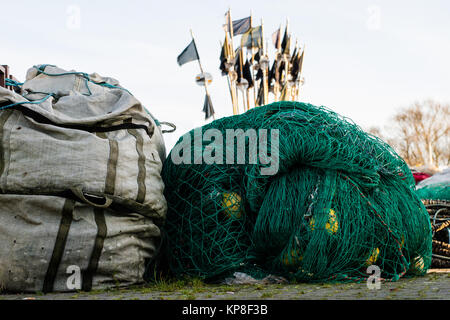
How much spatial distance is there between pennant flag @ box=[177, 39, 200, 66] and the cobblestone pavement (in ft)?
44.0

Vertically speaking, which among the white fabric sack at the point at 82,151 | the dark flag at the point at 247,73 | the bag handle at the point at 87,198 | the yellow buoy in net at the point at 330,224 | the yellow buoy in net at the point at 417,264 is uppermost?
the dark flag at the point at 247,73

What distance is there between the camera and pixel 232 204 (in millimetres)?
3400

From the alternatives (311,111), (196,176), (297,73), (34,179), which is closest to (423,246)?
(311,111)

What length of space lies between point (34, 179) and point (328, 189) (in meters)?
1.89

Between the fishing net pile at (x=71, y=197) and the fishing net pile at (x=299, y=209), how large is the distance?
33cm

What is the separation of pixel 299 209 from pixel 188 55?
13501mm

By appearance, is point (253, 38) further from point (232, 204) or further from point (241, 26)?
point (232, 204)

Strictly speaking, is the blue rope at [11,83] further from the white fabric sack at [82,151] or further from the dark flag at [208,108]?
the dark flag at [208,108]

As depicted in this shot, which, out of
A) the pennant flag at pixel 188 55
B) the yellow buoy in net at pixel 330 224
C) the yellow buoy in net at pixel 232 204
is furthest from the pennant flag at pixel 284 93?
the yellow buoy in net at pixel 330 224

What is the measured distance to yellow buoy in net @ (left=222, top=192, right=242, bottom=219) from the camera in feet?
11.1

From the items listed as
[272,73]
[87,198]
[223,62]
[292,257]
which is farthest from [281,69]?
[87,198]

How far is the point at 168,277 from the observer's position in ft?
11.7

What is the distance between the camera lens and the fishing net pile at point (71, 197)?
289 centimetres
